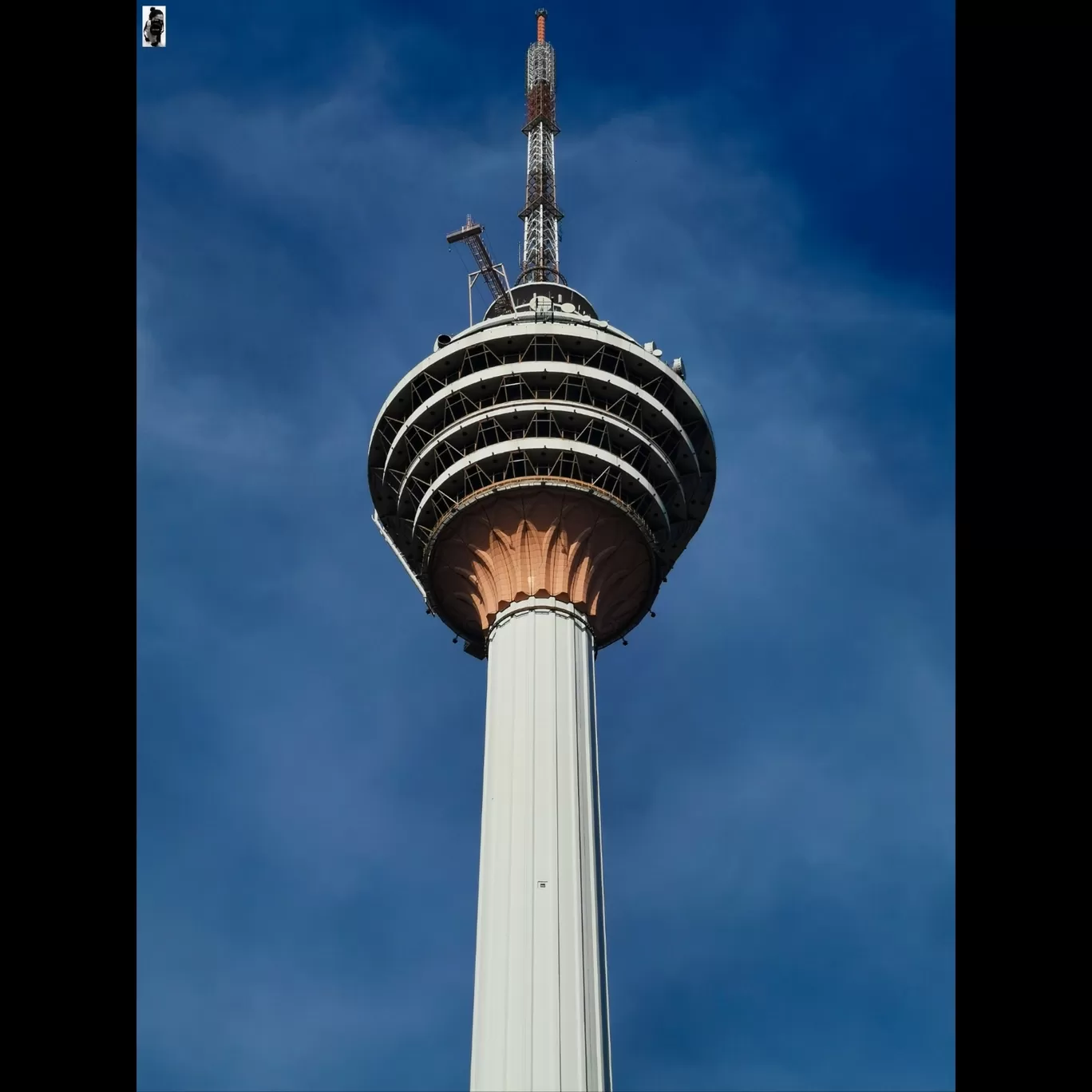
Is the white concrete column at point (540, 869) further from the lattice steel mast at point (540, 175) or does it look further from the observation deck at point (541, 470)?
the lattice steel mast at point (540, 175)

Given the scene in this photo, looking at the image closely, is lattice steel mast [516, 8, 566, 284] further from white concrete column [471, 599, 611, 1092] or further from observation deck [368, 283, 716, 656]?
white concrete column [471, 599, 611, 1092]

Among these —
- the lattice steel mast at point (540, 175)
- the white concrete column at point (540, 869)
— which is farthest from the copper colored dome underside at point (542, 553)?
the lattice steel mast at point (540, 175)

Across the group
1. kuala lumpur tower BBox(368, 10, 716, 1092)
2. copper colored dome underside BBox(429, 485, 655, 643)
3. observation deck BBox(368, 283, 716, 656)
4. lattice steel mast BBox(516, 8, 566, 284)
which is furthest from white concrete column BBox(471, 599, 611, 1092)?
lattice steel mast BBox(516, 8, 566, 284)

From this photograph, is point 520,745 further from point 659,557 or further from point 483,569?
point 659,557

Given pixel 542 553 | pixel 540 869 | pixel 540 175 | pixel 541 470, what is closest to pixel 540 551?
pixel 542 553

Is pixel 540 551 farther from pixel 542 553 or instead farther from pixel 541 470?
pixel 541 470
